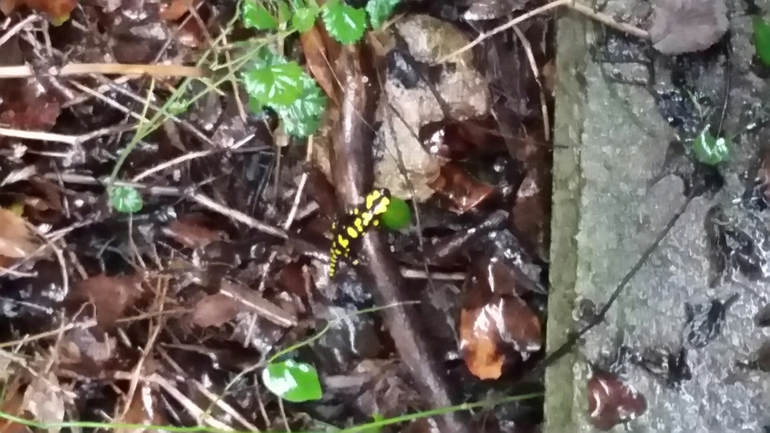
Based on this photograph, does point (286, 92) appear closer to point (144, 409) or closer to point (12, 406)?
point (144, 409)

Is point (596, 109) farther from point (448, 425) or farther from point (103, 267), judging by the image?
point (103, 267)

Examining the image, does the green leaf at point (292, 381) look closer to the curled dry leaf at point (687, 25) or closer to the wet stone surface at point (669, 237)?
the wet stone surface at point (669, 237)

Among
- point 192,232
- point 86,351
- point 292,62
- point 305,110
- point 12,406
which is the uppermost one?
point 292,62

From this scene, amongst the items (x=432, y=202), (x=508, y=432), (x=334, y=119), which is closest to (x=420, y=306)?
(x=432, y=202)

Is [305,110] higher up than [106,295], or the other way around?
[305,110]

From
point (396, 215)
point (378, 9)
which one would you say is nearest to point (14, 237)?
point (396, 215)

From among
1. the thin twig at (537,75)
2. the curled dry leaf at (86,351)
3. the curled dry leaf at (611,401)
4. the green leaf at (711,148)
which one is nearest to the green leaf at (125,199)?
the curled dry leaf at (86,351)
